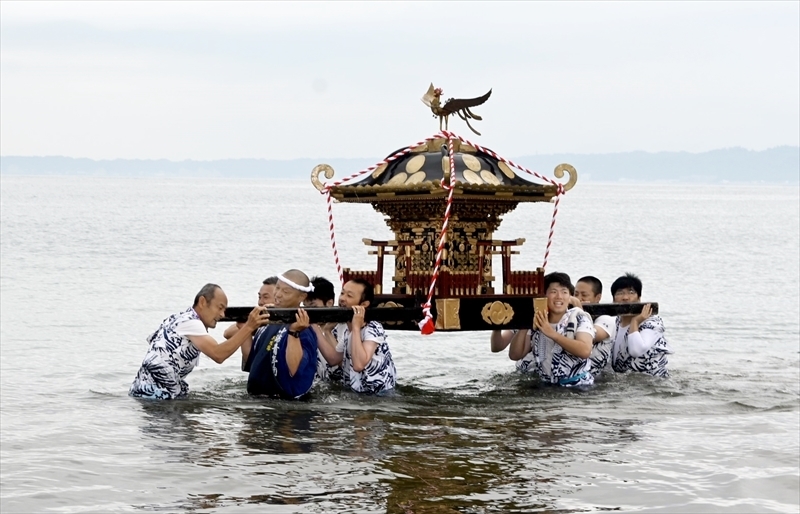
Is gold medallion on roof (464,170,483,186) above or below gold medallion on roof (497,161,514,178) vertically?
below

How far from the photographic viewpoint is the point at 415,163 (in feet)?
41.7

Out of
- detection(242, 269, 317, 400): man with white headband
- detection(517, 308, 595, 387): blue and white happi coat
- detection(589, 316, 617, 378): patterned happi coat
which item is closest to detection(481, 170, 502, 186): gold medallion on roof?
detection(517, 308, 595, 387): blue and white happi coat

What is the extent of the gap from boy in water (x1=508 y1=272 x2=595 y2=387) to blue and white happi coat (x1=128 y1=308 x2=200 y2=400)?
3.53 metres

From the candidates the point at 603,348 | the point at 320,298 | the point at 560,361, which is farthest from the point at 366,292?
the point at 603,348

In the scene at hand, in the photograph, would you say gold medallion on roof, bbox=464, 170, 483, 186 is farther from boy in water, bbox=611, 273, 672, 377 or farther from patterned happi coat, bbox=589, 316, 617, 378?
boy in water, bbox=611, 273, 672, 377

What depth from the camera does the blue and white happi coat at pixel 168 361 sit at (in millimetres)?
11180

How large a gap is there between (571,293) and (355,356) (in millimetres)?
2597

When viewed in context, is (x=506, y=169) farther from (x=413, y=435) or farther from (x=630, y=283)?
(x=413, y=435)

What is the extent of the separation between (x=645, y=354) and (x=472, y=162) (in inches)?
125

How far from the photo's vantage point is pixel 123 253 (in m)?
46.2

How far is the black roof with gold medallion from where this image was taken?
40.1ft

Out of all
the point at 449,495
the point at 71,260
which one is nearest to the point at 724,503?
the point at 449,495

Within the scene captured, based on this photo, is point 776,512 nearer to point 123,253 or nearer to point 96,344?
point 96,344

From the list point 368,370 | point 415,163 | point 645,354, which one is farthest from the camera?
point 645,354
